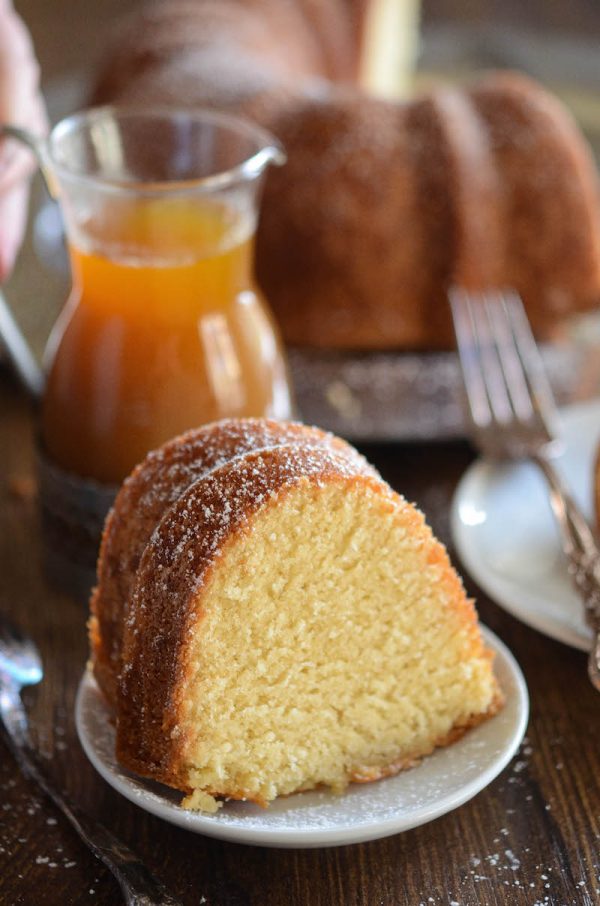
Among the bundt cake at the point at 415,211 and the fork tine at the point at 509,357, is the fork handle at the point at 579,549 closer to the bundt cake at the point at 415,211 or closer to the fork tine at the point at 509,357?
the fork tine at the point at 509,357

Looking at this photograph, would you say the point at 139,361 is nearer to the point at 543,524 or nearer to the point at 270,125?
the point at 543,524

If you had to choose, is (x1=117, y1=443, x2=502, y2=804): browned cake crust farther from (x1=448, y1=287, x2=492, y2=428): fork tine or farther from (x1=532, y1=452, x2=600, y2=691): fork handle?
(x1=448, y1=287, x2=492, y2=428): fork tine

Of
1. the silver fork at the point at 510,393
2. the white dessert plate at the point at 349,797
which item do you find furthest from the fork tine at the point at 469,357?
the white dessert plate at the point at 349,797

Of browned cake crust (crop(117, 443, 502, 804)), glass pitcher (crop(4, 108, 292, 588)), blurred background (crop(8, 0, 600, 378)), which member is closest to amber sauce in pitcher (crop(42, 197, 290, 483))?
glass pitcher (crop(4, 108, 292, 588))

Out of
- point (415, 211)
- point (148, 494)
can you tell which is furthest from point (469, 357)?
point (148, 494)

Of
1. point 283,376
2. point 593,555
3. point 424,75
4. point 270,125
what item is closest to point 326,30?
→ point 424,75

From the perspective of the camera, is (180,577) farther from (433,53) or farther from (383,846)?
(433,53)
